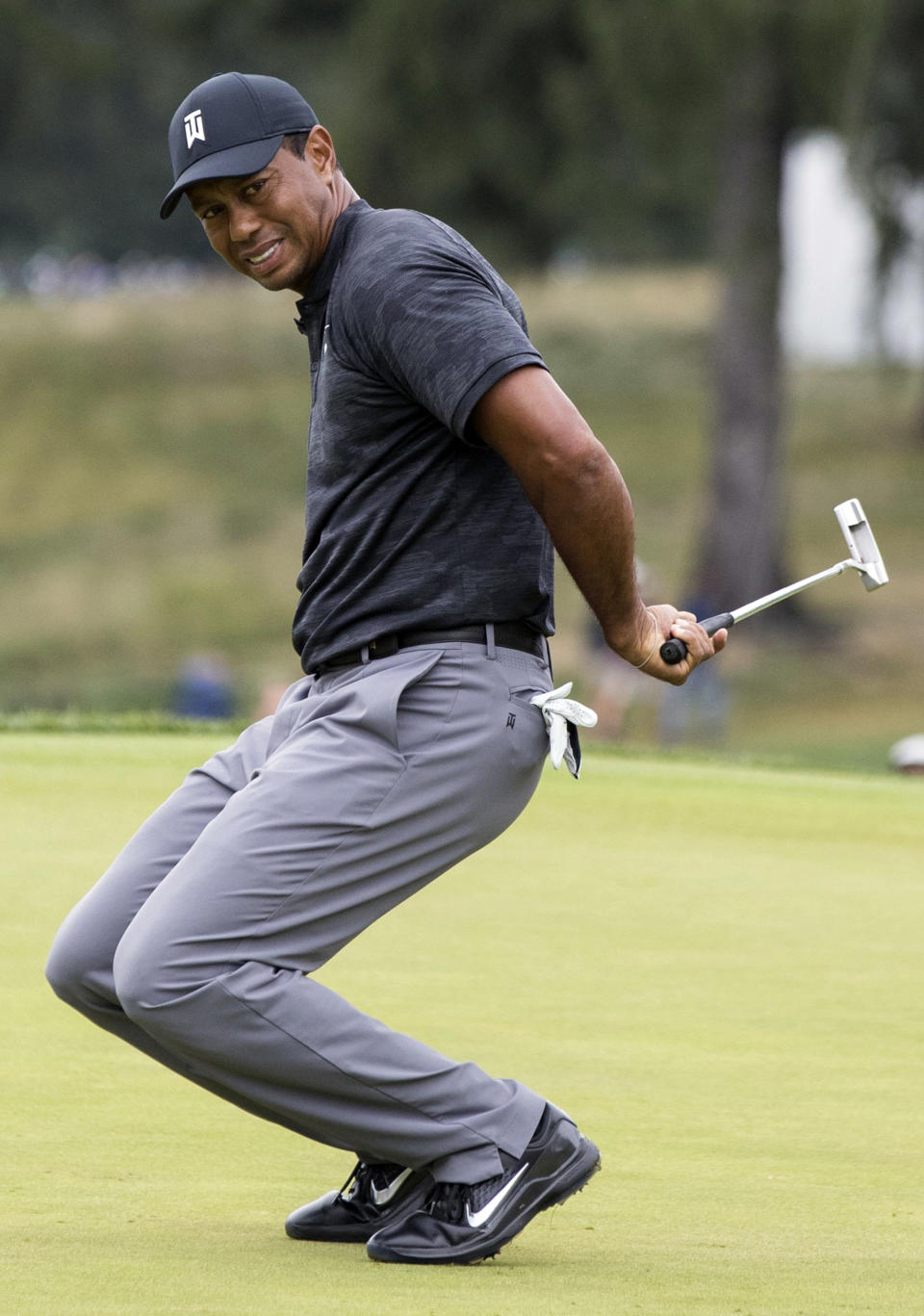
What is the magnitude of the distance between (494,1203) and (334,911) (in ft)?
1.71

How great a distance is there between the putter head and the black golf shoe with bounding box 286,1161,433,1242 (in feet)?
4.50

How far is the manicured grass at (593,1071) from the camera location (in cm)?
298

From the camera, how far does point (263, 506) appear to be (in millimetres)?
31984

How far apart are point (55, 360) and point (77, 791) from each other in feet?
101

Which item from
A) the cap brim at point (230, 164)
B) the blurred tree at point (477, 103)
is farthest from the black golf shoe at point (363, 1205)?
the blurred tree at point (477, 103)

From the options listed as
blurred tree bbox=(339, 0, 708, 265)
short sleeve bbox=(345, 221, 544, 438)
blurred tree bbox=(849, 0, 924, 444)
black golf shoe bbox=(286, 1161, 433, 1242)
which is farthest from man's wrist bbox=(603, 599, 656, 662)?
blurred tree bbox=(339, 0, 708, 265)

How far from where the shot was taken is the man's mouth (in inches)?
129

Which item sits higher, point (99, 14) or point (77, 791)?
point (99, 14)

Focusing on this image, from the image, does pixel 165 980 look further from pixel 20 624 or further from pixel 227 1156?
pixel 20 624

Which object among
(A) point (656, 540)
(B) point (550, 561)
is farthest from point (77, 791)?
(A) point (656, 540)

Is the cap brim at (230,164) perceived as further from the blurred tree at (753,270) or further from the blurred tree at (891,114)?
the blurred tree at (753,270)

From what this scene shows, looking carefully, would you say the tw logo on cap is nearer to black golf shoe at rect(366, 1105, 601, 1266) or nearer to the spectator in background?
black golf shoe at rect(366, 1105, 601, 1266)

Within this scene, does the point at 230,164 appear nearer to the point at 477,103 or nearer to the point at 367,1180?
the point at 367,1180

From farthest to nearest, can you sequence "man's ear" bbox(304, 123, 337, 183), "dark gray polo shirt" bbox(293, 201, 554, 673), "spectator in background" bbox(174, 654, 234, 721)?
"spectator in background" bbox(174, 654, 234, 721) → "man's ear" bbox(304, 123, 337, 183) → "dark gray polo shirt" bbox(293, 201, 554, 673)
